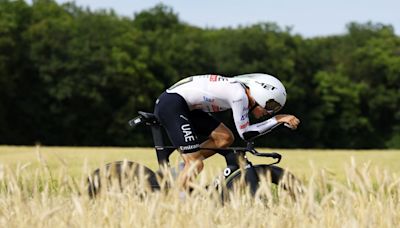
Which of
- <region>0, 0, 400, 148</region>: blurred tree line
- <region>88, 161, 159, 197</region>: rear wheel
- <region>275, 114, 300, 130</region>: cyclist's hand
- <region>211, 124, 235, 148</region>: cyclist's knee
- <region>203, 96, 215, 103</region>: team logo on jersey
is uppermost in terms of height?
<region>0, 0, 400, 148</region>: blurred tree line

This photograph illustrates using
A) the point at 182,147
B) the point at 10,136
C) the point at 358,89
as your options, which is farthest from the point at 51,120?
the point at 182,147

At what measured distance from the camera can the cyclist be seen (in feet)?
24.2

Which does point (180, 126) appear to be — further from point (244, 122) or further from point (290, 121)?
point (290, 121)

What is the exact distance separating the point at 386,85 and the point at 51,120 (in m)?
29.8

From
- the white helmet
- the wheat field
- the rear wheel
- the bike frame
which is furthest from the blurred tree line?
the wheat field

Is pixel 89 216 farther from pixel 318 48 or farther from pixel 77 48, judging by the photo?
pixel 318 48

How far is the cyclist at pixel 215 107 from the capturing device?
7.37m

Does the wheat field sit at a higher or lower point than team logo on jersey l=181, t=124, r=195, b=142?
lower

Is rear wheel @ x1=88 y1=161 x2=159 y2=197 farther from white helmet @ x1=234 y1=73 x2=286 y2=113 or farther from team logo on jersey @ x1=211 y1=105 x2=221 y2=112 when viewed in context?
white helmet @ x1=234 y1=73 x2=286 y2=113

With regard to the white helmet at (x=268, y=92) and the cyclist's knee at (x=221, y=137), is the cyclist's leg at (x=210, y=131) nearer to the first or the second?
the cyclist's knee at (x=221, y=137)

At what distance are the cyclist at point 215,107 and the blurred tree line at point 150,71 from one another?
54.1m

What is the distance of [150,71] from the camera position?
69.2 meters

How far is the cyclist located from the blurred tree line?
54.1 metres

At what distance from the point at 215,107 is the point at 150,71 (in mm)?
61775
